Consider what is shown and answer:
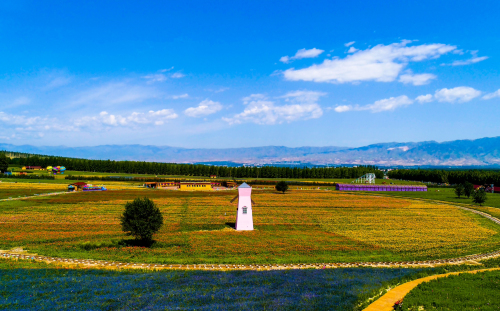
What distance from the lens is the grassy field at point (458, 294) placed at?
54.5 feet

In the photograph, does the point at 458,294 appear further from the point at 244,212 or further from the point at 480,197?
the point at 480,197

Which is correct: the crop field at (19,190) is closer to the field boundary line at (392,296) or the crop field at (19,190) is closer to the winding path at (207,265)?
the winding path at (207,265)

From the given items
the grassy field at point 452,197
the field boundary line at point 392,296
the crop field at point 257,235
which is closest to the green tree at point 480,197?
the grassy field at point 452,197

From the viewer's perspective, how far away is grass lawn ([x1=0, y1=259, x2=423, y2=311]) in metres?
17.0

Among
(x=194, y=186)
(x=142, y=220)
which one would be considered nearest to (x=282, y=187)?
(x=194, y=186)

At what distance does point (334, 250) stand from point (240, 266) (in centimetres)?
1168

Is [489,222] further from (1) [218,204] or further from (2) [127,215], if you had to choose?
(2) [127,215]

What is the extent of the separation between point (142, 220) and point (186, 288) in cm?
1780

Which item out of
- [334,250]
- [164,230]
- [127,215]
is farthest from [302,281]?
[164,230]

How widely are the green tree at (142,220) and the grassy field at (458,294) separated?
27.2 meters

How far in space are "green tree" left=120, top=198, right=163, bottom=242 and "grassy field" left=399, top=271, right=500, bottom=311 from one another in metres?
27.2

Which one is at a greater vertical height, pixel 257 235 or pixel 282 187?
pixel 282 187

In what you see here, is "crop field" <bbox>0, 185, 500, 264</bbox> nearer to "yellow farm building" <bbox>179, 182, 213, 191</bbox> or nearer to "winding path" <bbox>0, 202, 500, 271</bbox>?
"winding path" <bbox>0, 202, 500, 271</bbox>

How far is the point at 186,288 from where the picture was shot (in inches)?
793
